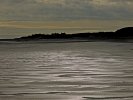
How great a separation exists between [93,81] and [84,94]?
4.03 m

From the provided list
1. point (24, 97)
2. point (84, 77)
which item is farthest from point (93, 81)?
point (24, 97)

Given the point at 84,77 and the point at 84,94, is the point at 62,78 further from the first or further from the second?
the point at 84,94

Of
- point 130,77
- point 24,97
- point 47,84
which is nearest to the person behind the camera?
point 24,97

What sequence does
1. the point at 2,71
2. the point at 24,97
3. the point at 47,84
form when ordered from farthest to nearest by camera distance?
the point at 2,71 < the point at 47,84 < the point at 24,97

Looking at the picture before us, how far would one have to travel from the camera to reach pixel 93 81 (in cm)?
2117

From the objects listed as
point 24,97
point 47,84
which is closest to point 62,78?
point 47,84

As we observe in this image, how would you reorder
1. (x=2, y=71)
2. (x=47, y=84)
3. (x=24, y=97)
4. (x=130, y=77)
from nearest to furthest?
(x=24, y=97)
(x=47, y=84)
(x=130, y=77)
(x=2, y=71)

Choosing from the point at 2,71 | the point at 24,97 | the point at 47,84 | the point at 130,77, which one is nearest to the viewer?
the point at 24,97

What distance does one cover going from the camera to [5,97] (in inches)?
651

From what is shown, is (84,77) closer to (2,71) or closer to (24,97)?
(2,71)

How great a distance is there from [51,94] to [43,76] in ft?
21.0

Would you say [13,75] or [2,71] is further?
[2,71]

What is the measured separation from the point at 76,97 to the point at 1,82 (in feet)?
17.1

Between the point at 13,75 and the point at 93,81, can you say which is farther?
the point at 13,75
